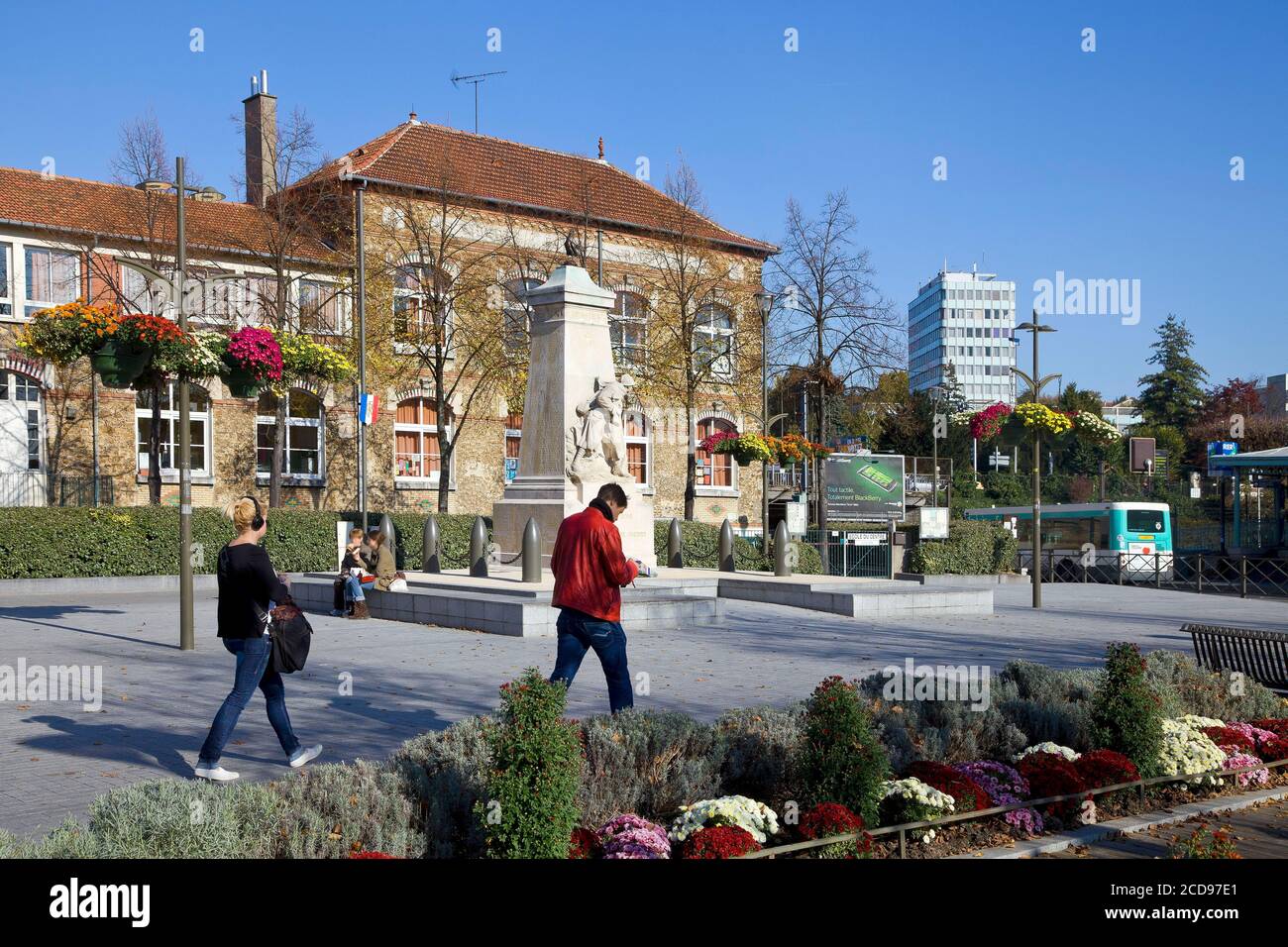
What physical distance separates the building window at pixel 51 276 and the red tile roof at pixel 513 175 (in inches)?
292

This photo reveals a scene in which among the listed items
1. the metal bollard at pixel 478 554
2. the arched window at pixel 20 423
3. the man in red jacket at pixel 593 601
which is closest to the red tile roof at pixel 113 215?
the arched window at pixel 20 423

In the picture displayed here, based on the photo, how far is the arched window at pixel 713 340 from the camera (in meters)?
35.3

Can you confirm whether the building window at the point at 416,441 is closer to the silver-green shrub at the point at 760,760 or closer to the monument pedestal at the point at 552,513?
the monument pedestal at the point at 552,513

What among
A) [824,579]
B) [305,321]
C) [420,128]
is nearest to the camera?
[824,579]

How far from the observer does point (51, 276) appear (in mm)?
30312

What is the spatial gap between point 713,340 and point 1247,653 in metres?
25.9

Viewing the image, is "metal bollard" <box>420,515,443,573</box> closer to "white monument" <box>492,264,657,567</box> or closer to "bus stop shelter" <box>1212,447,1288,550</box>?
"white monument" <box>492,264,657,567</box>

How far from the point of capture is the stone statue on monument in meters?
18.1

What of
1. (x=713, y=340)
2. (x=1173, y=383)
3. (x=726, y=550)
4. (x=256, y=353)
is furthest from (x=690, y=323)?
(x=1173, y=383)

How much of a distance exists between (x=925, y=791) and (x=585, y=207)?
3228 centimetres

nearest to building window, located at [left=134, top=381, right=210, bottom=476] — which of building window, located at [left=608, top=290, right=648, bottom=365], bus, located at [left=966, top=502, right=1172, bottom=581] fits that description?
building window, located at [left=608, top=290, right=648, bottom=365]

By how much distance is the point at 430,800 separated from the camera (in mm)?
5926

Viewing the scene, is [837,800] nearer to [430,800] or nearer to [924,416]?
[430,800]

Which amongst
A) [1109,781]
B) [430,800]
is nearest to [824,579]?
[1109,781]
